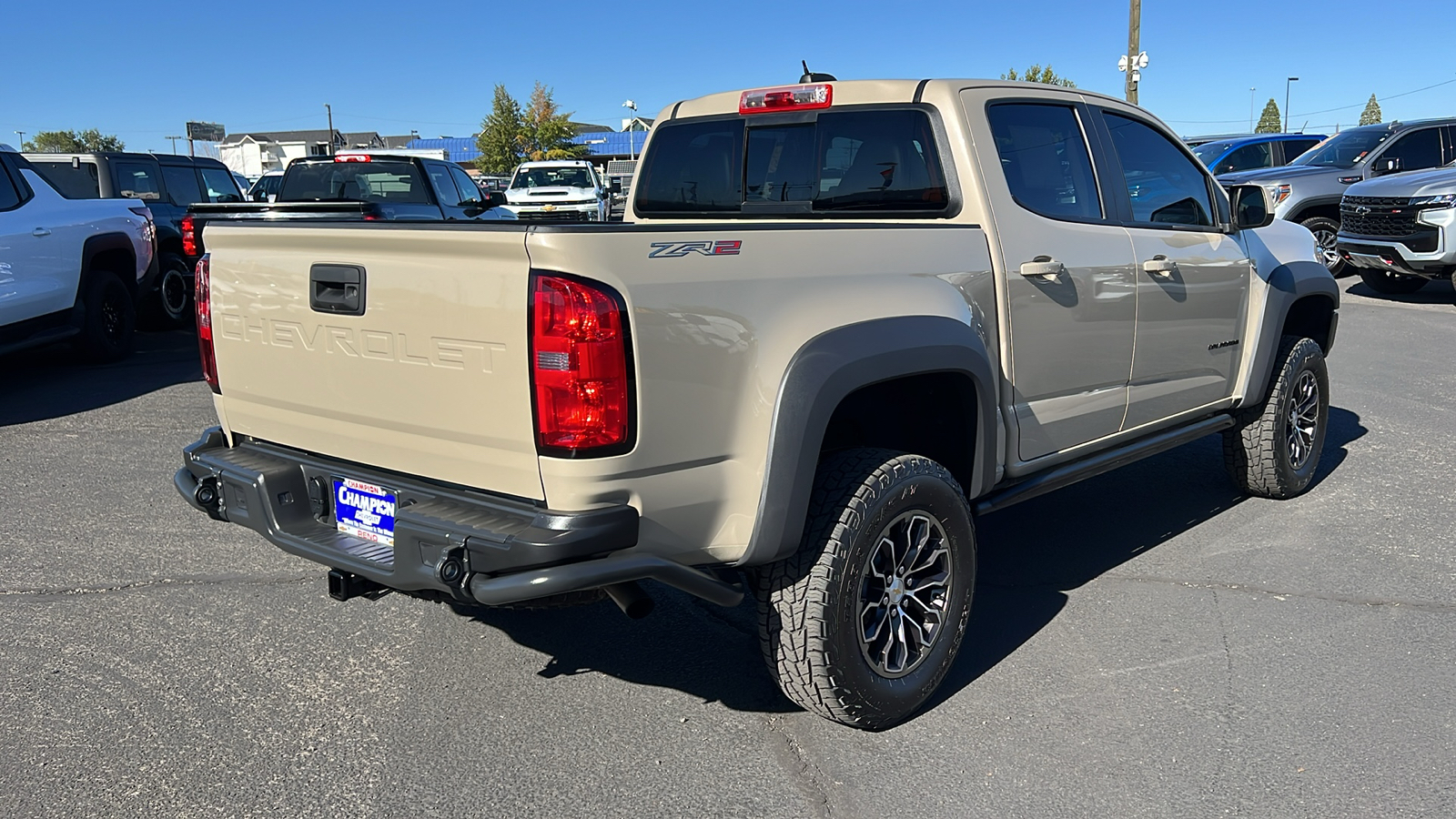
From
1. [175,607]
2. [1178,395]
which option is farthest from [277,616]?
[1178,395]

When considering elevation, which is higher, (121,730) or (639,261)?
(639,261)

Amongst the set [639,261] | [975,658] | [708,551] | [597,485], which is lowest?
[975,658]

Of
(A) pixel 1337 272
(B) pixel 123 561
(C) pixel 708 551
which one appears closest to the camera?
(C) pixel 708 551

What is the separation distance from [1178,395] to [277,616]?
12.0 feet

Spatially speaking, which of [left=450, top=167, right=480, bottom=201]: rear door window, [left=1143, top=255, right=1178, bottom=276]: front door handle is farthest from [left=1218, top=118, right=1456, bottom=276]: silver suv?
[left=1143, top=255, right=1178, bottom=276]: front door handle

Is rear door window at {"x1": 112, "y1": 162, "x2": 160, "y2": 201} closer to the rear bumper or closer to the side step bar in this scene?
the rear bumper

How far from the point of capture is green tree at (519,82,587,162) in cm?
6353

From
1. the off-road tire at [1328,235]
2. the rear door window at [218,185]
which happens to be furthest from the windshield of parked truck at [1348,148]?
the rear door window at [218,185]

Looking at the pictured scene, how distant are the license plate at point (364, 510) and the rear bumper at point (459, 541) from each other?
2 cm

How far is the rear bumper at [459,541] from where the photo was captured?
264 cm

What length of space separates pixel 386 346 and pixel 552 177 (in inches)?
905

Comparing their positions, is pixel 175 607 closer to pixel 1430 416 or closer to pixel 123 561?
pixel 123 561

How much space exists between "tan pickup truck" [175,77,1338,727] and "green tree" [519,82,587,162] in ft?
197

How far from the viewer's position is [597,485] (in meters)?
2.68
